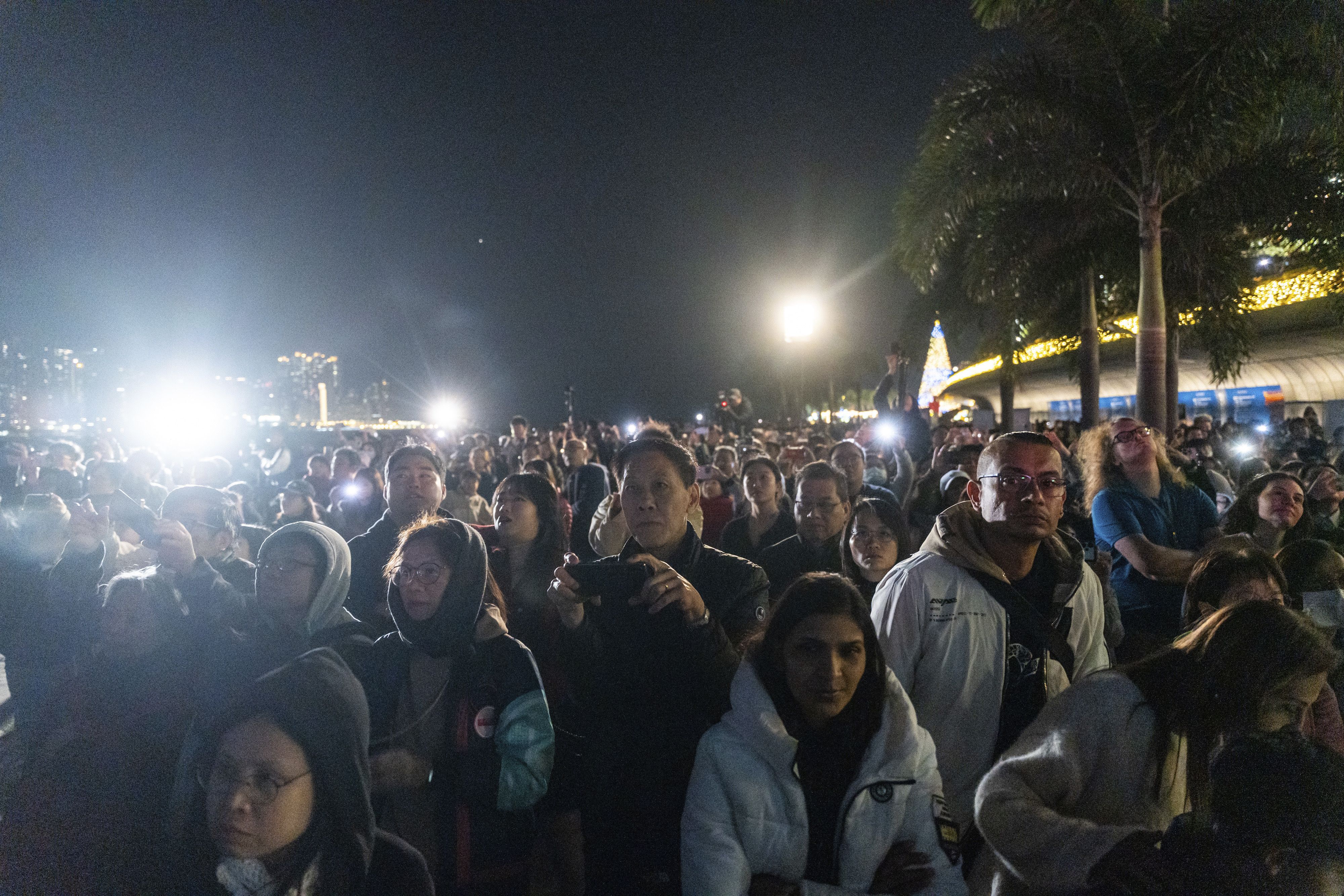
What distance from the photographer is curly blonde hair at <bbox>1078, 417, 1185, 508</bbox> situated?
469 cm

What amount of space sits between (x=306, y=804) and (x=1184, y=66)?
1222 centimetres

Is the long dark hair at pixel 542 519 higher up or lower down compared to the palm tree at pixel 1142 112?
lower down

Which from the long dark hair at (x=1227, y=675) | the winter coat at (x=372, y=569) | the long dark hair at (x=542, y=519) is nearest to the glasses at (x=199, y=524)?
the winter coat at (x=372, y=569)

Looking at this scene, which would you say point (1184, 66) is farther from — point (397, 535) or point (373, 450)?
point (373, 450)

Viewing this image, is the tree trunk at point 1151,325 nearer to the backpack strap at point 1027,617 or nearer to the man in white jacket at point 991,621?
the man in white jacket at point 991,621

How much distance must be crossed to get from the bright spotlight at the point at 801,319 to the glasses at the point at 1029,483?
69.3ft

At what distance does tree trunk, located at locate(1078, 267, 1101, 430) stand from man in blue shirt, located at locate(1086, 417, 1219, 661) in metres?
10.8

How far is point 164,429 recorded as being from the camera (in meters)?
20.7

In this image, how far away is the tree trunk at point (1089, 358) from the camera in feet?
49.1

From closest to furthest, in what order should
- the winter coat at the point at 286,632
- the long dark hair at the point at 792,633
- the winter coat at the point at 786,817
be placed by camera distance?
the winter coat at the point at 786,817 < the long dark hair at the point at 792,633 < the winter coat at the point at 286,632

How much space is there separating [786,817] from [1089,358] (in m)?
15.5

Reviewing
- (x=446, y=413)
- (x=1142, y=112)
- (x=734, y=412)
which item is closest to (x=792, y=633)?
(x=1142, y=112)

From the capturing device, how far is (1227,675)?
1820 millimetres

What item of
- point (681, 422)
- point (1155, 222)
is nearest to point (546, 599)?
point (1155, 222)
